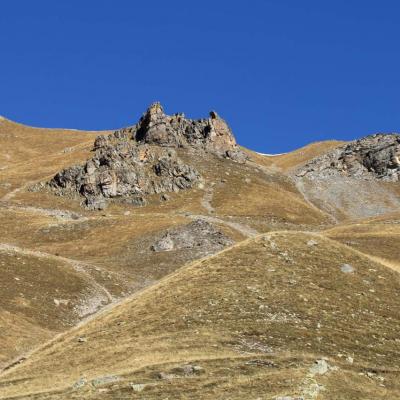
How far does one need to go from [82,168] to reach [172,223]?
52.5m

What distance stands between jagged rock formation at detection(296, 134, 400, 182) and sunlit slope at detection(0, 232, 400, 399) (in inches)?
5366

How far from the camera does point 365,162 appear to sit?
187m

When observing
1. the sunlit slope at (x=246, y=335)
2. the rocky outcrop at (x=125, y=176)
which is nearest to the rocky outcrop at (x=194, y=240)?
the sunlit slope at (x=246, y=335)

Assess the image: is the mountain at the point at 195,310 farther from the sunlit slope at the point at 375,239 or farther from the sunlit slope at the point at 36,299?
the sunlit slope at the point at 375,239

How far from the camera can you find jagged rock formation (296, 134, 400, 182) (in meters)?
182

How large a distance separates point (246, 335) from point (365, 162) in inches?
6290

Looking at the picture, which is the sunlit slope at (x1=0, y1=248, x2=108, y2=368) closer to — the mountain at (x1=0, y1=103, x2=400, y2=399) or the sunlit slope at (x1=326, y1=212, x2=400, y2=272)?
the mountain at (x1=0, y1=103, x2=400, y2=399)

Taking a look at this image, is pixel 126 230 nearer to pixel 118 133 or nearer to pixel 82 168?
pixel 82 168

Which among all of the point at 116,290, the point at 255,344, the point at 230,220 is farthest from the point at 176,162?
the point at 255,344

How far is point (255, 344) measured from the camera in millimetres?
34062

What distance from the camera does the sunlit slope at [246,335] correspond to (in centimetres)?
2816

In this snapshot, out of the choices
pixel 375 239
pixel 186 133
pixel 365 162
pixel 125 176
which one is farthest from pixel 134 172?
pixel 365 162

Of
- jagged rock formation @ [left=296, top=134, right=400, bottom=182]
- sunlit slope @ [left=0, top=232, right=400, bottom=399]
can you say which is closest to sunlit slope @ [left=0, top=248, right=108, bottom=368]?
sunlit slope @ [left=0, top=232, right=400, bottom=399]

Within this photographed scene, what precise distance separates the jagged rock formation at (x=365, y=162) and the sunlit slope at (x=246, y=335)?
447ft
